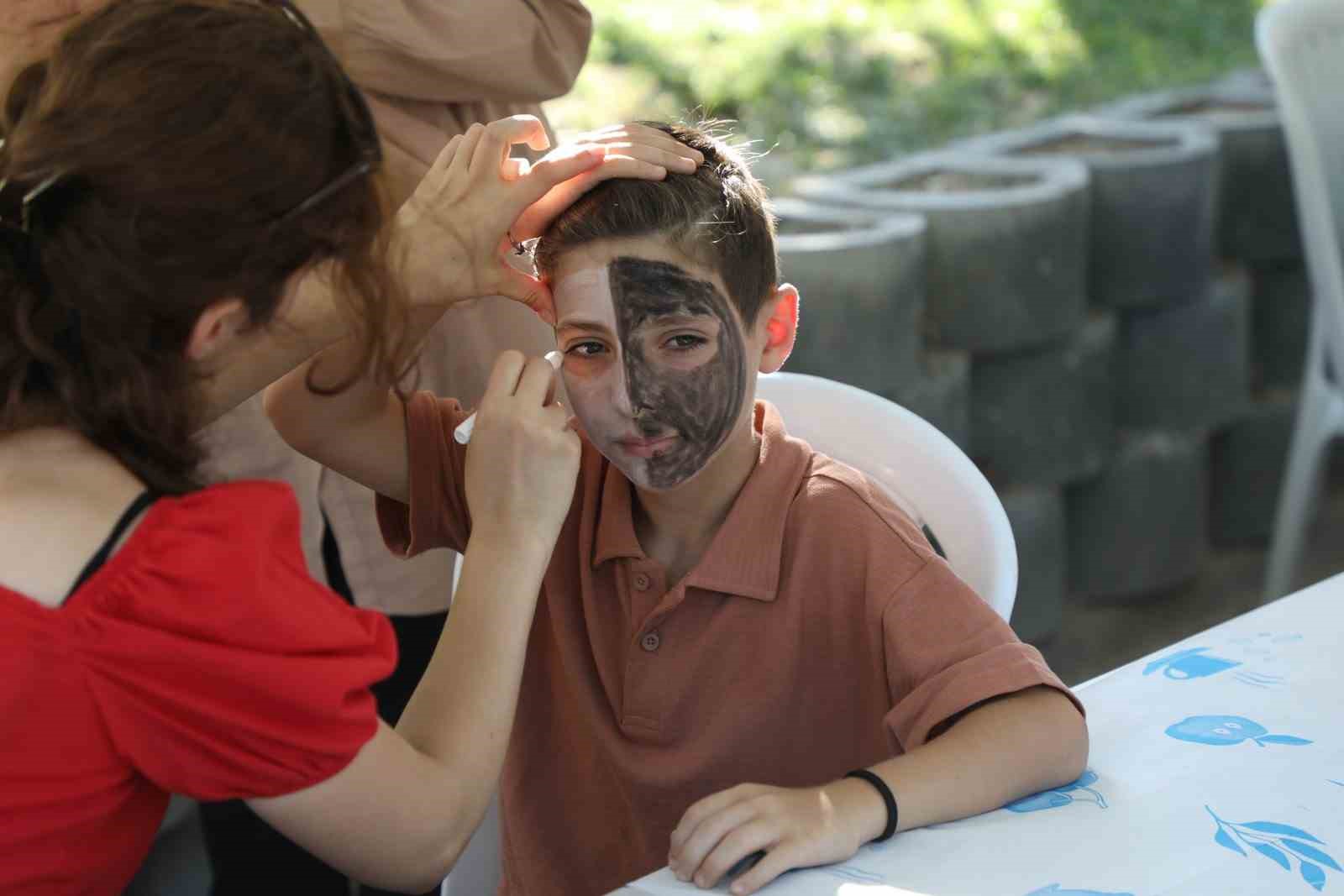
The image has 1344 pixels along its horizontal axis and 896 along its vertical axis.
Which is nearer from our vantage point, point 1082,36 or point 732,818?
point 732,818

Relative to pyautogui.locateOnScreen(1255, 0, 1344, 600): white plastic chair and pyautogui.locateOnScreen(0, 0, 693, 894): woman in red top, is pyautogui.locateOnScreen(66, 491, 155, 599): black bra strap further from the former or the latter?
pyautogui.locateOnScreen(1255, 0, 1344, 600): white plastic chair

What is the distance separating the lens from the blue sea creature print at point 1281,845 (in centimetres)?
100

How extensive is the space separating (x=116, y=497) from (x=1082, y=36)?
418 centimetres

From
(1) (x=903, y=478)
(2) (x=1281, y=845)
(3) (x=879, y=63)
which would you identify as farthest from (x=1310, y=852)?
(3) (x=879, y=63)

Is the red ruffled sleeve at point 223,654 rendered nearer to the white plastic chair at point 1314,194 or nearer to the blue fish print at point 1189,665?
the blue fish print at point 1189,665

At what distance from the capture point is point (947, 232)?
2.62 m

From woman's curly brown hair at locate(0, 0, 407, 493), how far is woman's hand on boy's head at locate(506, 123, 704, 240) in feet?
1.14

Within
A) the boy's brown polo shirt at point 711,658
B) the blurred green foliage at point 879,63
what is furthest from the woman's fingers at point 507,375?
the blurred green foliage at point 879,63

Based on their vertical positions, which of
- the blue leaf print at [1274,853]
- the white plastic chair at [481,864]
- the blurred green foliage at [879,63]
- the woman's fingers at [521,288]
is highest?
the woman's fingers at [521,288]

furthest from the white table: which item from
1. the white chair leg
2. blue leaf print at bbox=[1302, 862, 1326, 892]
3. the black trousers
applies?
the white chair leg

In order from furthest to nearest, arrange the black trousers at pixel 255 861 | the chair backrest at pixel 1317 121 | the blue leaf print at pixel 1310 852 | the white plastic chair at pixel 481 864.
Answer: the chair backrest at pixel 1317 121
the black trousers at pixel 255 861
the white plastic chair at pixel 481 864
the blue leaf print at pixel 1310 852

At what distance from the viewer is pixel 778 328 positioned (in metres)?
1.45

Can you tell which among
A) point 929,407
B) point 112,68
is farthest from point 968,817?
point 929,407

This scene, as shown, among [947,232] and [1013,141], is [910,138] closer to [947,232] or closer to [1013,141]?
[1013,141]
